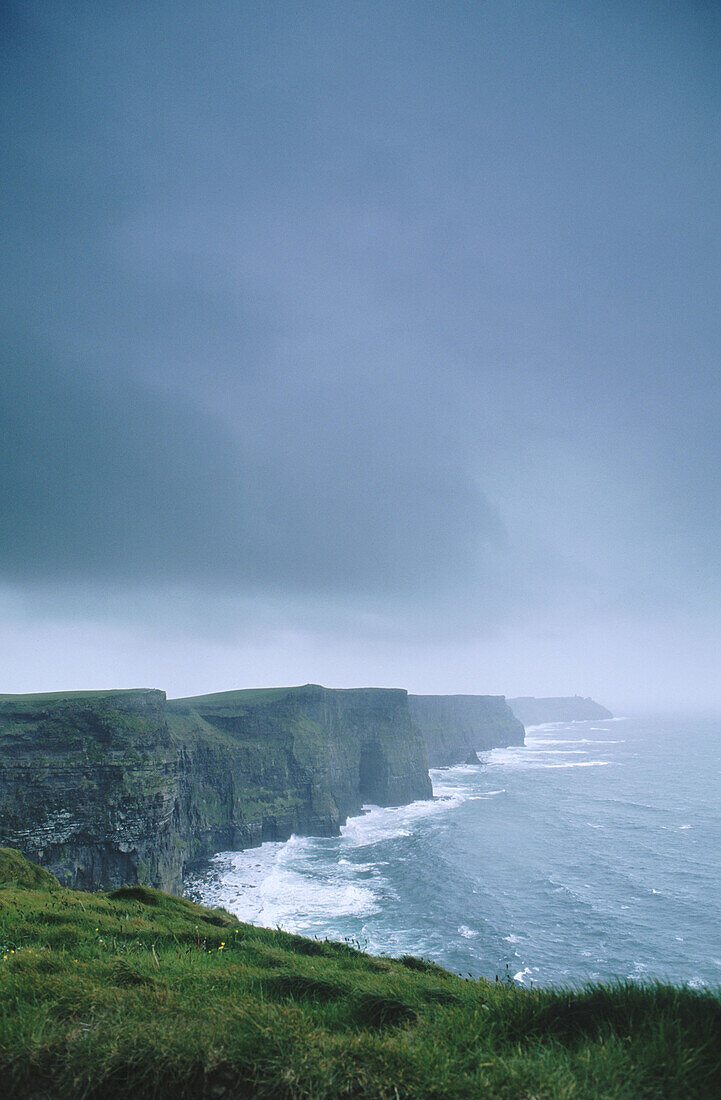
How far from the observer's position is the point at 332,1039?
520cm

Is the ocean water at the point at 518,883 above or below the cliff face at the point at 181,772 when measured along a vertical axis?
below

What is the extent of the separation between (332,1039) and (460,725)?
511 feet

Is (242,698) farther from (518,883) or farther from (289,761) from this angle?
(518,883)

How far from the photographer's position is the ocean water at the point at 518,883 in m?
34.9

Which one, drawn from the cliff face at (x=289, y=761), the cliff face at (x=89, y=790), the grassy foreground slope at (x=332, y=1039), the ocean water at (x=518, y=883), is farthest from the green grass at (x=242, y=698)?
the grassy foreground slope at (x=332, y=1039)

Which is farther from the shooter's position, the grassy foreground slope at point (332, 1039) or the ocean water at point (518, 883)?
the ocean water at point (518, 883)

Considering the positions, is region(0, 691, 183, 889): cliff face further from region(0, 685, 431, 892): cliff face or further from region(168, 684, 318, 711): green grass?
region(168, 684, 318, 711): green grass

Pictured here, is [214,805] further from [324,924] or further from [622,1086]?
[622,1086]

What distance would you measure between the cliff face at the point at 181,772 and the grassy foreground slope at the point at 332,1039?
43513 mm

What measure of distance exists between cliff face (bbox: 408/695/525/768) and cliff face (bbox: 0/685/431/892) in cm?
2198

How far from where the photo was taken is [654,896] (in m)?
45.4

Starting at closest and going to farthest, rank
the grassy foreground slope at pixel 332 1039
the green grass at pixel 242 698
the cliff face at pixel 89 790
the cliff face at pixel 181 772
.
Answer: the grassy foreground slope at pixel 332 1039
the cliff face at pixel 89 790
the cliff face at pixel 181 772
the green grass at pixel 242 698

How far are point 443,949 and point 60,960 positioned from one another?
3673cm

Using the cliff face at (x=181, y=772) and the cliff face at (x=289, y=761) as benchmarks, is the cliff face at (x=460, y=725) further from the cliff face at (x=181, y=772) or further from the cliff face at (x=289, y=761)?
the cliff face at (x=181, y=772)
